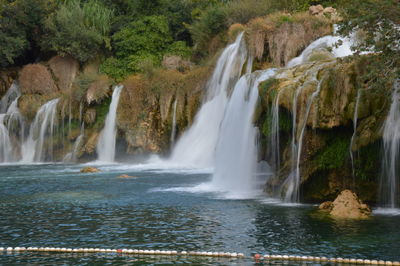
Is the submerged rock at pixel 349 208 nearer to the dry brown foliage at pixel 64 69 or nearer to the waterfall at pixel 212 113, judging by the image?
the waterfall at pixel 212 113

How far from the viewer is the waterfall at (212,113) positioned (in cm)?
2958

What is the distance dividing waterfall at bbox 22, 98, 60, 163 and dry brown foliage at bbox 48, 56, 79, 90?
605 cm

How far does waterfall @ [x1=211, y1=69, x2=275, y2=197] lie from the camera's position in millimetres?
19625

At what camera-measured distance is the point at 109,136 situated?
3519 centimetres

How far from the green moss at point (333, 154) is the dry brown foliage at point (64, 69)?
31006 millimetres

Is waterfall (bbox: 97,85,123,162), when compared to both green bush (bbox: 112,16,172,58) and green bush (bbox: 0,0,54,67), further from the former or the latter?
green bush (bbox: 0,0,54,67)

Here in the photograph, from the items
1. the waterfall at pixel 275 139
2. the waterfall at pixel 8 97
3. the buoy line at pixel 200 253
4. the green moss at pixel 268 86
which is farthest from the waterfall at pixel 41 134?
the buoy line at pixel 200 253

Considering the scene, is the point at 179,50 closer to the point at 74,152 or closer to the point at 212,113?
the point at 74,152

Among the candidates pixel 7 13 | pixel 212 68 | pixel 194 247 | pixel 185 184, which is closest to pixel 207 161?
pixel 212 68

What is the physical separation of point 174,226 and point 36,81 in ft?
105

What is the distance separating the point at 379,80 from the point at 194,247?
5780 millimetres

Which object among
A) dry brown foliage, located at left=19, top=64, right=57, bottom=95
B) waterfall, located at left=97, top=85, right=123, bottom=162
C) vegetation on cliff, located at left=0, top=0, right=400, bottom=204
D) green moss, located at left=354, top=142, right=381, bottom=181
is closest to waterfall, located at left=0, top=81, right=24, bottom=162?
vegetation on cliff, located at left=0, top=0, right=400, bottom=204

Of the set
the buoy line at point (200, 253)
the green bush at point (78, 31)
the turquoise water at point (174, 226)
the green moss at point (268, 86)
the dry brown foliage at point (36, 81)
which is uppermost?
the green bush at point (78, 31)

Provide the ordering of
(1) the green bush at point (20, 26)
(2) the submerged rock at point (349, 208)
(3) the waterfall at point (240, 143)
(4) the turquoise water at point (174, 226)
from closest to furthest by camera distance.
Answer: (4) the turquoise water at point (174, 226), (2) the submerged rock at point (349, 208), (3) the waterfall at point (240, 143), (1) the green bush at point (20, 26)
